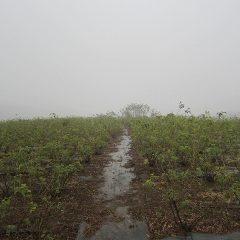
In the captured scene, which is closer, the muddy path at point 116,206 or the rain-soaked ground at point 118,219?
the rain-soaked ground at point 118,219

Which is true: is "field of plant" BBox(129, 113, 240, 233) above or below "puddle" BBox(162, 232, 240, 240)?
above

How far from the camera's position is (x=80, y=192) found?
8414mm

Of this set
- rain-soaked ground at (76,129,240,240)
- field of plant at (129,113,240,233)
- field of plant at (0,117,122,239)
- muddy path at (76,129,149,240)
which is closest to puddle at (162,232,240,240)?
rain-soaked ground at (76,129,240,240)

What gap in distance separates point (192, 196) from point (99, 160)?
199 inches

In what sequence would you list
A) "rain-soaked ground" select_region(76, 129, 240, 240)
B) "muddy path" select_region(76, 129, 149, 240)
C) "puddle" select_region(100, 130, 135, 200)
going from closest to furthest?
"rain-soaked ground" select_region(76, 129, 240, 240)
"muddy path" select_region(76, 129, 149, 240)
"puddle" select_region(100, 130, 135, 200)

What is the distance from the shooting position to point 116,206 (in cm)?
739

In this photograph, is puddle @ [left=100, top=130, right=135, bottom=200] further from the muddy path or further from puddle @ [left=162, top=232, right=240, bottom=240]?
puddle @ [left=162, top=232, right=240, bottom=240]

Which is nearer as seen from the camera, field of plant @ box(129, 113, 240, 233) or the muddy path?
the muddy path

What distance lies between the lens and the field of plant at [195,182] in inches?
247

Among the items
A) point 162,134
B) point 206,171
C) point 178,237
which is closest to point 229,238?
point 178,237

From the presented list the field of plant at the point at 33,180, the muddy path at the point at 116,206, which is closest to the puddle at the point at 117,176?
the muddy path at the point at 116,206

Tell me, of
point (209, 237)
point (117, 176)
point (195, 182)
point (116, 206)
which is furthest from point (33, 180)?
point (209, 237)

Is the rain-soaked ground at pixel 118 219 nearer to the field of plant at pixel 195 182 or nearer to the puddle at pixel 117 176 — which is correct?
the puddle at pixel 117 176

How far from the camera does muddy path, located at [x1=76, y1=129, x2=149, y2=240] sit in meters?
6.07
